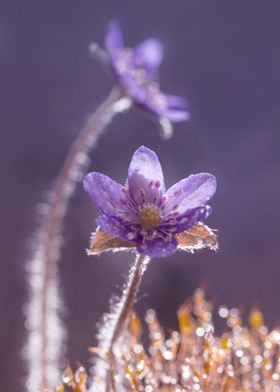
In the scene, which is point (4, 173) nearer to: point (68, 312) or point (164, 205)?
point (68, 312)

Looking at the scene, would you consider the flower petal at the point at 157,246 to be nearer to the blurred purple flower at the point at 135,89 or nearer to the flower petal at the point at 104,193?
the flower petal at the point at 104,193

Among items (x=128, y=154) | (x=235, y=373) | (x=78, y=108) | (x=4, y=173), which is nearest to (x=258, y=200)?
(x=128, y=154)

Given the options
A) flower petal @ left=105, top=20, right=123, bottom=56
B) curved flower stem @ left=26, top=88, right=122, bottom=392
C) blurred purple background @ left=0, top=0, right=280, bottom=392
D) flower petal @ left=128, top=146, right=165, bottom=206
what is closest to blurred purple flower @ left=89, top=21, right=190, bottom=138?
flower petal @ left=105, top=20, right=123, bottom=56

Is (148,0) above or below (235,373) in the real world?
above

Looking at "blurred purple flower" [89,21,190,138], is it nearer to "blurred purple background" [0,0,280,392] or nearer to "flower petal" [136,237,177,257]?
"flower petal" [136,237,177,257]

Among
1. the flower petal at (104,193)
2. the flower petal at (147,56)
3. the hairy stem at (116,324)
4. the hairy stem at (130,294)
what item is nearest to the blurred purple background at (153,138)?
the flower petal at (147,56)
